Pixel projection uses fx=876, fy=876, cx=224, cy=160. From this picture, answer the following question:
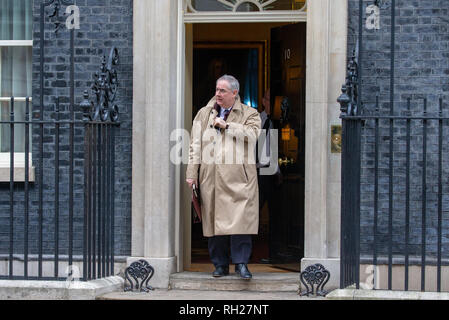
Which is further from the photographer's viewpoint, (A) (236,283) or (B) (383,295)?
(A) (236,283)

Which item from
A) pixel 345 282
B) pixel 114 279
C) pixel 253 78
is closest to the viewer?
pixel 345 282

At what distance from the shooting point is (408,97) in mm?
7996

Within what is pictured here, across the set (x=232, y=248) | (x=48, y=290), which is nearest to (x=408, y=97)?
(x=232, y=248)

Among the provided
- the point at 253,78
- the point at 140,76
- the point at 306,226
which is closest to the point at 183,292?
the point at 306,226

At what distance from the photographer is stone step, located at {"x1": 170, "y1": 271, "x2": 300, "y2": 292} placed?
811 centimetres

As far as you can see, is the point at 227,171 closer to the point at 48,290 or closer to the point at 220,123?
the point at 220,123

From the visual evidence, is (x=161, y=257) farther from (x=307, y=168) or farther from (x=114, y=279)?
(x=307, y=168)

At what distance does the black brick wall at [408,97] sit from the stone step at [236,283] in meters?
0.78

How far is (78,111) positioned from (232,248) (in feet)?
6.49

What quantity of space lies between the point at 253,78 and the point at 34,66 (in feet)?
12.9

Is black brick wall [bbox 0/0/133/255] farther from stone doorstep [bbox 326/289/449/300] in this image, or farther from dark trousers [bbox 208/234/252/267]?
stone doorstep [bbox 326/289/449/300]

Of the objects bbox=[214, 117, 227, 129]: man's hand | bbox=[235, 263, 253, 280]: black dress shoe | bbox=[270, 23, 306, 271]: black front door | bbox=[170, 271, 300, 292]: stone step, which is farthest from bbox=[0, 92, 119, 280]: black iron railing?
bbox=[270, 23, 306, 271]: black front door

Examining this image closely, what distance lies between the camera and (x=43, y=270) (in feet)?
27.4

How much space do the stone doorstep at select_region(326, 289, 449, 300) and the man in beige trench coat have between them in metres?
1.25
